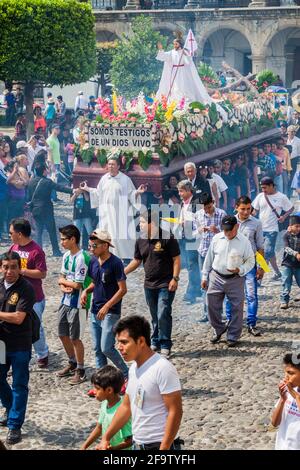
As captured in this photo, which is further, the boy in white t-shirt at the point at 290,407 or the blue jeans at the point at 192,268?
the blue jeans at the point at 192,268

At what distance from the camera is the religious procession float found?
13.2m

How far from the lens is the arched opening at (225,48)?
4078cm

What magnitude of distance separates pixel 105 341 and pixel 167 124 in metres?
5.87

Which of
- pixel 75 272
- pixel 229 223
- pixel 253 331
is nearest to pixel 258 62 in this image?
pixel 253 331

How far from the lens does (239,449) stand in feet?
22.9

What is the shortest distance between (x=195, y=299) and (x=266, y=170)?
5.69m

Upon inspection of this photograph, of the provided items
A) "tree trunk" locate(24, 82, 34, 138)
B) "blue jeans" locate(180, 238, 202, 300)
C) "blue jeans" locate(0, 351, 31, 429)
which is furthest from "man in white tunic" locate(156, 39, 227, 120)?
"blue jeans" locate(0, 351, 31, 429)

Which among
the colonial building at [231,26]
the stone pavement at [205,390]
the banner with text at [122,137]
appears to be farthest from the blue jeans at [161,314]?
the colonial building at [231,26]

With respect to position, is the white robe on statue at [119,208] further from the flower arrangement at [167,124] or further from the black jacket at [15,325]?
the black jacket at [15,325]

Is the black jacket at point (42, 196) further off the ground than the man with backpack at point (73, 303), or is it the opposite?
the black jacket at point (42, 196)

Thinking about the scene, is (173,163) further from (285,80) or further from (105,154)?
(285,80)

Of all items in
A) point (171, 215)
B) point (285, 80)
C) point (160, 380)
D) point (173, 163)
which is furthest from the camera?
point (285, 80)

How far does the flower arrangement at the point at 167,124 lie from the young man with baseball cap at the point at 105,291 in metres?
5.03
